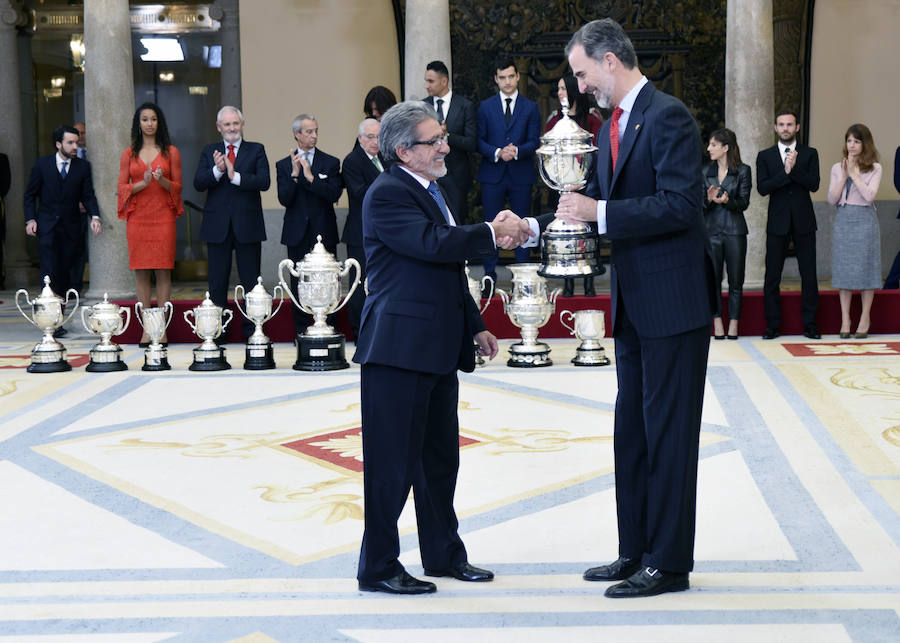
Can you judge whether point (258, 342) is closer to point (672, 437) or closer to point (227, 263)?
point (227, 263)

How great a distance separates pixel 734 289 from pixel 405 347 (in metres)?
5.85

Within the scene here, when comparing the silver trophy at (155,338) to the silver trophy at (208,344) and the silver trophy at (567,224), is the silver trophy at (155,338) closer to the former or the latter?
the silver trophy at (208,344)

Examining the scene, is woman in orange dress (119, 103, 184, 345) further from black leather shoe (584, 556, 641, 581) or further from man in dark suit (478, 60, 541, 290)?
black leather shoe (584, 556, 641, 581)

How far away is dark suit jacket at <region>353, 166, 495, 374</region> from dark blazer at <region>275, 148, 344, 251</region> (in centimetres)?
526

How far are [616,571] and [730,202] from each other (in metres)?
5.49

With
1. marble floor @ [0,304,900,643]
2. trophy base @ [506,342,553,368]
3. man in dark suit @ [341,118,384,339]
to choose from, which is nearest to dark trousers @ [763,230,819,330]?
marble floor @ [0,304,900,643]

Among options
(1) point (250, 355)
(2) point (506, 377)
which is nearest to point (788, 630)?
(2) point (506, 377)

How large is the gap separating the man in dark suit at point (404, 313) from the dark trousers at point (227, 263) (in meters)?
5.48

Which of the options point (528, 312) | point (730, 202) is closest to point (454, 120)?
point (528, 312)

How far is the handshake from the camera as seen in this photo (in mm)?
3766

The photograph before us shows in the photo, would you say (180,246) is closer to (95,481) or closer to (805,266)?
(805,266)

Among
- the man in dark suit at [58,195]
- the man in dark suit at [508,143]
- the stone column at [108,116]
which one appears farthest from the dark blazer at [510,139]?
the man in dark suit at [58,195]

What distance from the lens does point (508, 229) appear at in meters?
3.77

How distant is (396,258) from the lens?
369cm
